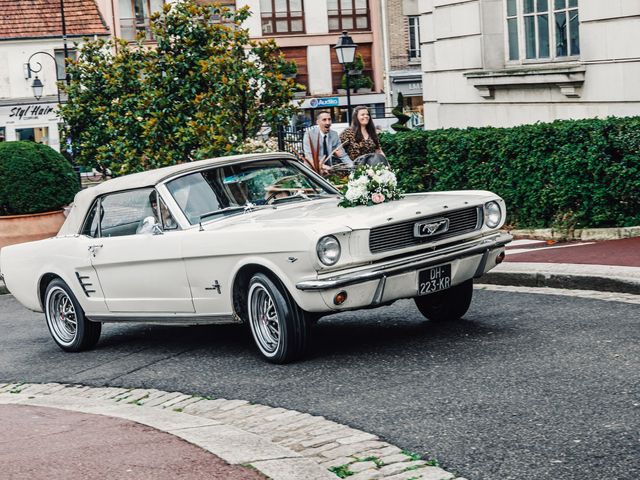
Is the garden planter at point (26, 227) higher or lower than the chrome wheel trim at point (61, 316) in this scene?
higher

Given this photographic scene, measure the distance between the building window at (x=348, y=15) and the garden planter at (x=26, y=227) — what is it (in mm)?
49599

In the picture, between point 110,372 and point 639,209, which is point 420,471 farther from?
point 639,209

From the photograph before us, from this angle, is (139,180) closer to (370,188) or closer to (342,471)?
(370,188)

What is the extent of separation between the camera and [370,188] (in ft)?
28.8

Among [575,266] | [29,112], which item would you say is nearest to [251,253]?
[575,266]

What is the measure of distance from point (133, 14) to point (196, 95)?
1821 inches

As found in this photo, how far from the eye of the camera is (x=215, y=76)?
19.1 metres

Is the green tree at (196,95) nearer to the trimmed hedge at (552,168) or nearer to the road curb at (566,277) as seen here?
the trimmed hedge at (552,168)

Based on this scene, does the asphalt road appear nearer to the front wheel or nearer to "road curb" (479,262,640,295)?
the front wheel

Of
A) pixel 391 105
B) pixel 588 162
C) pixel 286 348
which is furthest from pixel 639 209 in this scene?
pixel 391 105

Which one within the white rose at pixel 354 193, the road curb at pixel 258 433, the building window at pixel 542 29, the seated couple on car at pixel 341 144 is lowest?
the road curb at pixel 258 433

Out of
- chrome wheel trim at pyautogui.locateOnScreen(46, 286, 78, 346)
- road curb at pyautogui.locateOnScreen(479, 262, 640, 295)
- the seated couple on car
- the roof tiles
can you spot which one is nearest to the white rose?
road curb at pyautogui.locateOnScreen(479, 262, 640, 295)

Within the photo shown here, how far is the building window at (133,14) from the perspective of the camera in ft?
208

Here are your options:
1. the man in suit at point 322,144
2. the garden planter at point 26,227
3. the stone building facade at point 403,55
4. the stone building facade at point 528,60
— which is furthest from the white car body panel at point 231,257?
the stone building facade at point 403,55
